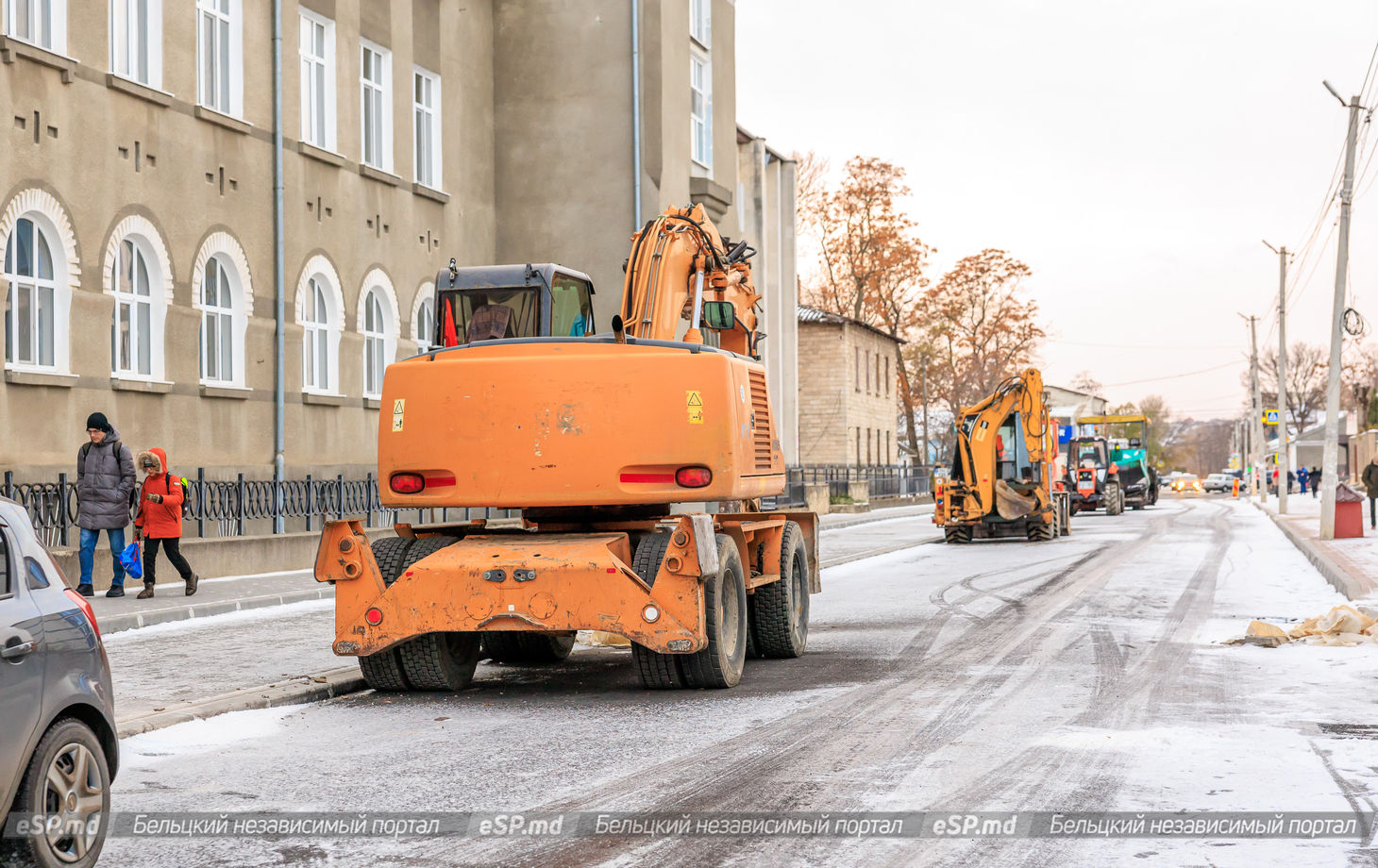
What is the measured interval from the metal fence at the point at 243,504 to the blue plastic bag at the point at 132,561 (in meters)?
0.82

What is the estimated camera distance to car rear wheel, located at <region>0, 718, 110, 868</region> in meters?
5.27

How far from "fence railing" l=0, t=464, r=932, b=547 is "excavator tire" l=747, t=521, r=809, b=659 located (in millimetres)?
4310

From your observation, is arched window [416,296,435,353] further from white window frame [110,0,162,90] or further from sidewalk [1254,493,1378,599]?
sidewalk [1254,493,1378,599]

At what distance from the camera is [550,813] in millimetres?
6594

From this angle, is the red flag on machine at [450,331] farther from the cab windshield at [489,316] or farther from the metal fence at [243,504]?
the metal fence at [243,504]

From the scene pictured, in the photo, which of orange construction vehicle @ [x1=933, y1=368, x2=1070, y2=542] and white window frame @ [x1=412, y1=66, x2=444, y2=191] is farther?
orange construction vehicle @ [x1=933, y1=368, x2=1070, y2=542]

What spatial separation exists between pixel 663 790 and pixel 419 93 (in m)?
23.7

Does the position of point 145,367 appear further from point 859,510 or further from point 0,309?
point 859,510

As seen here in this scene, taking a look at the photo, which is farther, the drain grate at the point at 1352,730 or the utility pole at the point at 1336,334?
the utility pole at the point at 1336,334

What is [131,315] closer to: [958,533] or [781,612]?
[781,612]

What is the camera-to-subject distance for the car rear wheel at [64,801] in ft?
17.3

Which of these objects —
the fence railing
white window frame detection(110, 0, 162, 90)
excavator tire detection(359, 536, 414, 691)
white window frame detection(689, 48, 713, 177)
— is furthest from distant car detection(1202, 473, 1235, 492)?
excavator tire detection(359, 536, 414, 691)

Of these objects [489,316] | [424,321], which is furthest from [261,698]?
[424,321]

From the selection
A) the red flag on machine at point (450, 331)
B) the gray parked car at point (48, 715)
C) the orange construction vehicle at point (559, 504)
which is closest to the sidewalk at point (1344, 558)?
the orange construction vehicle at point (559, 504)
